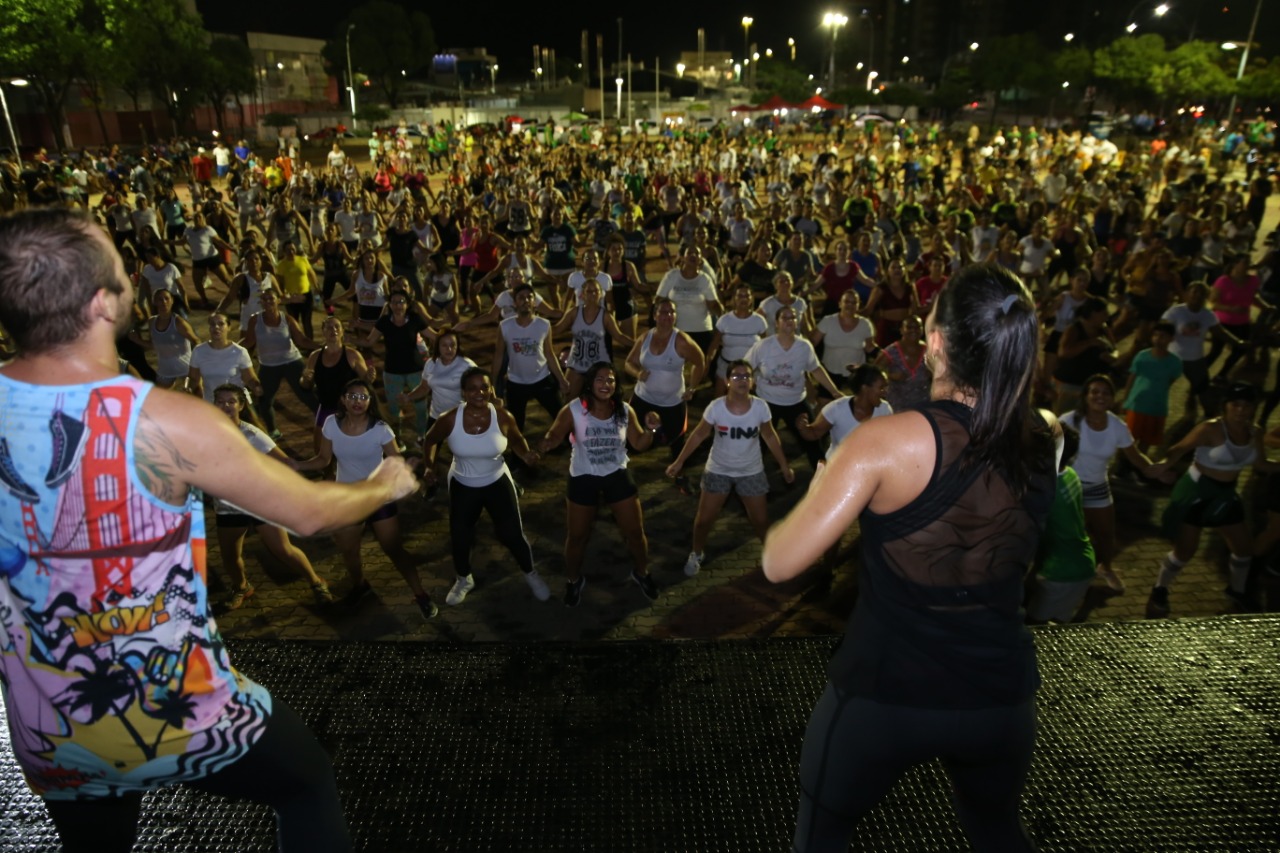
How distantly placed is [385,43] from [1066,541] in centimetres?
8258

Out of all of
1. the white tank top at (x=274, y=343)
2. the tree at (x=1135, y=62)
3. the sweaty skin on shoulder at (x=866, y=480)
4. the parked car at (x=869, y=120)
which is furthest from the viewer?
the tree at (x=1135, y=62)

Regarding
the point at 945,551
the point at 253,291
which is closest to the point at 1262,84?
the point at 253,291

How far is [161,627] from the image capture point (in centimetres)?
171

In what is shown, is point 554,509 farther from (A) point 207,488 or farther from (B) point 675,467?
(A) point 207,488

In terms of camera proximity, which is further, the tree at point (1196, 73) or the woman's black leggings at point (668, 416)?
the tree at point (1196, 73)

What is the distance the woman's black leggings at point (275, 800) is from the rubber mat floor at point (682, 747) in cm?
98

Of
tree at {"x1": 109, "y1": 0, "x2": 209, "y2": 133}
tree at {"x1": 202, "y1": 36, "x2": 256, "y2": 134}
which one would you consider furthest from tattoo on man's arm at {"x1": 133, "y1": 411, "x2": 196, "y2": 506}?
tree at {"x1": 202, "y1": 36, "x2": 256, "y2": 134}

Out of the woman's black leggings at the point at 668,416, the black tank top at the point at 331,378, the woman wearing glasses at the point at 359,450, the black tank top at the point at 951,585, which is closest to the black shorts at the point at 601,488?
the woman wearing glasses at the point at 359,450

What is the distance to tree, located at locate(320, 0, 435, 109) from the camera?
241 ft

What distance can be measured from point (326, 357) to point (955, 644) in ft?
21.1

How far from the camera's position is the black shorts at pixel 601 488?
5.59 meters

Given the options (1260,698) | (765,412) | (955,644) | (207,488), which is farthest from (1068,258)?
(207,488)

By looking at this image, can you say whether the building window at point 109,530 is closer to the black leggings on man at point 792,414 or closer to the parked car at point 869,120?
the black leggings on man at point 792,414

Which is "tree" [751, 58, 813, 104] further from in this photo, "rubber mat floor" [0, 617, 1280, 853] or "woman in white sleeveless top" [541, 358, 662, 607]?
"rubber mat floor" [0, 617, 1280, 853]
